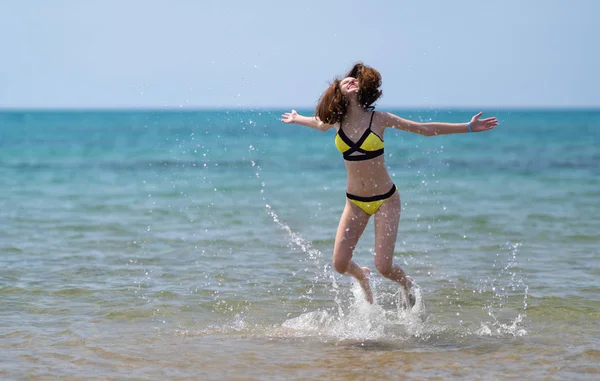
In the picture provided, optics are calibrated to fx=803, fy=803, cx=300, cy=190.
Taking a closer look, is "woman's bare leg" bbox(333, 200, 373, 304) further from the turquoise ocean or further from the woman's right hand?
the woman's right hand

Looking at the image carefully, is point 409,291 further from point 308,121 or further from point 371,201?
point 308,121

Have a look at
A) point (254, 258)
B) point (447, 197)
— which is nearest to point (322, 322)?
point (254, 258)

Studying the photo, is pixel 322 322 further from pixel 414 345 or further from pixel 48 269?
pixel 48 269

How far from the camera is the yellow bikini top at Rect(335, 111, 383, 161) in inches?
279

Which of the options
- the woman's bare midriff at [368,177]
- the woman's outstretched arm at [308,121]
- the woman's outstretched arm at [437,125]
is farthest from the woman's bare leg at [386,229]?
the woman's outstretched arm at [308,121]

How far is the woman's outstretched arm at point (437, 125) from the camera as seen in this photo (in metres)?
6.96

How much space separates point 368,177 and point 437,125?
2.55ft

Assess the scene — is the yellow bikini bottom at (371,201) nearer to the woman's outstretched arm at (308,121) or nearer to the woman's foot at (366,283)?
the woman's outstretched arm at (308,121)

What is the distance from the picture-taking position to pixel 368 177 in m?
7.27

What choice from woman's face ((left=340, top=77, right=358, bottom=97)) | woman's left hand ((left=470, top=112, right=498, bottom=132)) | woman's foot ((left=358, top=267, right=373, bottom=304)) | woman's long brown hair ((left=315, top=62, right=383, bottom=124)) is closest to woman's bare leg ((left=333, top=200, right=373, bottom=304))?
woman's foot ((left=358, top=267, right=373, bottom=304))

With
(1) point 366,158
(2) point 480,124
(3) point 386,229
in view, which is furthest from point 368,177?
(2) point 480,124

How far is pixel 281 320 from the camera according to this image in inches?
320

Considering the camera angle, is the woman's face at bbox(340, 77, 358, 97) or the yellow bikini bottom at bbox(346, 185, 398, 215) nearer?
the woman's face at bbox(340, 77, 358, 97)

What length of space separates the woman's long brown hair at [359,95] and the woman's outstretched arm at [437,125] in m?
0.22
